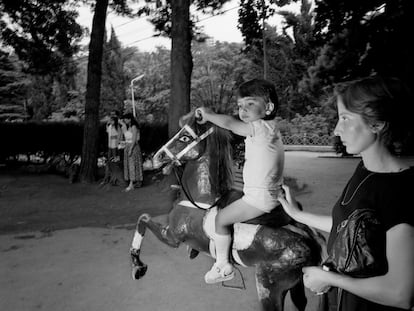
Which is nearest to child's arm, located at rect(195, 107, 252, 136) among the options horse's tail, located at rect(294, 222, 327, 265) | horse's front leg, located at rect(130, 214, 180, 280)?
horse's tail, located at rect(294, 222, 327, 265)

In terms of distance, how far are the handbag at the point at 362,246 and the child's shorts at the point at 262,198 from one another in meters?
0.97

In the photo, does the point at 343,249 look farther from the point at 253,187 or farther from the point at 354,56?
the point at 354,56

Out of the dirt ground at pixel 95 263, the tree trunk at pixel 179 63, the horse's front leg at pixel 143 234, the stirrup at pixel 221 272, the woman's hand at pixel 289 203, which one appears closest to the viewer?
the woman's hand at pixel 289 203

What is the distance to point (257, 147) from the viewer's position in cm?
220

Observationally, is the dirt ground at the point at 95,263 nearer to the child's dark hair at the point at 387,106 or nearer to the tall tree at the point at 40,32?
the child's dark hair at the point at 387,106

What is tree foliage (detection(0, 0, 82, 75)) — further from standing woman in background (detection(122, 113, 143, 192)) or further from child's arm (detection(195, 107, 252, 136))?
child's arm (detection(195, 107, 252, 136))

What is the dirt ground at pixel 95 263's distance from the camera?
3.37 meters

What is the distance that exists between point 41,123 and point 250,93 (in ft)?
43.6

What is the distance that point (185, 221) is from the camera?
2.63 m

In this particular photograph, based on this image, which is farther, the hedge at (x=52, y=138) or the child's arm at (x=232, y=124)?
the hedge at (x=52, y=138)

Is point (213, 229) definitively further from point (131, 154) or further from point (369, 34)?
point (369, 34)

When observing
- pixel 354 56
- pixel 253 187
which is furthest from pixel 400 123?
pixel 354 56

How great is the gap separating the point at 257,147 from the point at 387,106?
111 centimetres

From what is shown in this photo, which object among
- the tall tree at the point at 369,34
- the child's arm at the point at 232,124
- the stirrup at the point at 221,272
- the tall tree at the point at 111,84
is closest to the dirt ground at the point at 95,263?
the stirrup at the point at 221,272
